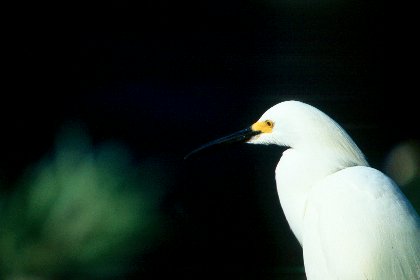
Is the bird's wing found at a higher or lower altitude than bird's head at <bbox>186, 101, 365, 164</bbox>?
lower

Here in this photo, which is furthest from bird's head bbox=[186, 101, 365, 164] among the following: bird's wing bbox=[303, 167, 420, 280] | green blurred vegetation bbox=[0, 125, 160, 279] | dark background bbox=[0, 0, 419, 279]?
dark background bbox=[0, 0, 419, 279]

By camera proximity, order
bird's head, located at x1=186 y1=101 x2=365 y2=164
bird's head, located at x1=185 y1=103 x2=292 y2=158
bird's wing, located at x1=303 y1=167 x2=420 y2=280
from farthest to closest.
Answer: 1. bird's head, located at x1=185 y1=103 x2=292 y2=158
2. bird's head, located at x1=186 y1=101 x2=365 y2=164
3. bird's wing, located at x1=303 y1=167 x2=420 y2=280

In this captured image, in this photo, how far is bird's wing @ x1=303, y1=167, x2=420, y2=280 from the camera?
2.56 m

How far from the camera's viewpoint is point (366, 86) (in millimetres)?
4195

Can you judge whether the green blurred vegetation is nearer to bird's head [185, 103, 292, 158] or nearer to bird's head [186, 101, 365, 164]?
bird's head [185, 103, 292, 158]

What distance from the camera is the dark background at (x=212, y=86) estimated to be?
4.08m

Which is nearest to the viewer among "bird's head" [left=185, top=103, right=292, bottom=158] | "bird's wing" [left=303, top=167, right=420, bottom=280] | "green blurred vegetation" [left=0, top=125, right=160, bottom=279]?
"bird's wing" [left=303, top=167, right=420, bottom=280]

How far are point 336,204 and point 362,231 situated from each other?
0.15 metres

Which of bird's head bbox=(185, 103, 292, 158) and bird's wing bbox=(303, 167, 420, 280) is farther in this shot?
bird's head bbox=(185, 103, 292, 158)

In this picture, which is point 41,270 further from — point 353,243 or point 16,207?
point 353,243

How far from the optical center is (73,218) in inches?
141

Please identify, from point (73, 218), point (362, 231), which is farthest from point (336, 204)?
point (73, 218)

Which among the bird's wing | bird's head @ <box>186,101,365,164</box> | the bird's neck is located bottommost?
the bird's wing

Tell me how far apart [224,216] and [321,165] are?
1348mm
